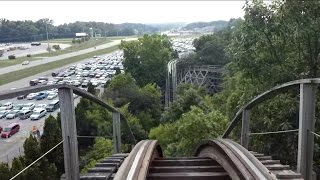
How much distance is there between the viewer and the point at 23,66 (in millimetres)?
16156

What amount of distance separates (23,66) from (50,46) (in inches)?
220

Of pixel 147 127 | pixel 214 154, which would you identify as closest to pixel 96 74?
pixel 147 127

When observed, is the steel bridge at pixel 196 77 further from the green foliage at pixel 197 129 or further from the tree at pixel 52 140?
the tree at pixel 52 140

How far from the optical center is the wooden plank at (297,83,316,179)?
329cm

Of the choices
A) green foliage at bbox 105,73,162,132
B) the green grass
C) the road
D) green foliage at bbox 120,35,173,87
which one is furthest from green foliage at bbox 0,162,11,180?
green foliage at bbox 120,35,173,87

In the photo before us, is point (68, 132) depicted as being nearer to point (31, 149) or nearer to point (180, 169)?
point (180, 169)

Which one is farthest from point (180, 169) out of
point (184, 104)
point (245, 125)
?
point (184, 104)

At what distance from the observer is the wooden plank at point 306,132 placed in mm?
3287

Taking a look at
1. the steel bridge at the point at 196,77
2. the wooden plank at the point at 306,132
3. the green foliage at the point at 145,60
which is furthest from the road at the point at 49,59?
the steel bridge at the point at 196,77

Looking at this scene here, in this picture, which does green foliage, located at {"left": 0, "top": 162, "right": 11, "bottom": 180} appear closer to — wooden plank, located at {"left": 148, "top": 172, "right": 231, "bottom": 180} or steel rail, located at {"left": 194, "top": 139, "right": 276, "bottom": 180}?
steel rail, located at {"left": 194, "top": 139, "right": 276, "bottom": 180}

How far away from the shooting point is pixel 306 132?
3.32m

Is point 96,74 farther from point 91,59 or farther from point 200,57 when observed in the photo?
point 200,57

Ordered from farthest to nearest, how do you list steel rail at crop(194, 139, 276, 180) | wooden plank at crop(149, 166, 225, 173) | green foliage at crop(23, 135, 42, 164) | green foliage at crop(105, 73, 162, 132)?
1. green foliage at crop(105, 73, 162, 132)
2. green foliage at crop(23, 135, 42, 164)
3. wooden plank at crop(149, 166, 225, 173)
4. steel rail at crop(194, 139, 276, 180)

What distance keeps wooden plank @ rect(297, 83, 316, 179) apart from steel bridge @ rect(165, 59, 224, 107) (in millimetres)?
46141
